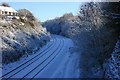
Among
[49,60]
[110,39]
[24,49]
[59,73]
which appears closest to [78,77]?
[59,73]

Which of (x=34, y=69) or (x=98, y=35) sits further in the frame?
(x=34, y=69)

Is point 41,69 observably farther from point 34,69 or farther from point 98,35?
point 98,35

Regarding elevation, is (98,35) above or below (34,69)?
above

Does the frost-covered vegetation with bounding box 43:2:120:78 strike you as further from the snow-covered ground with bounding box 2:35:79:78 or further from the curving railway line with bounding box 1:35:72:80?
the curving railway line with bounding box 1:35:72:80

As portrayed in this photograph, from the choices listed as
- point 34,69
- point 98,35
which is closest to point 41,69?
point 34,69

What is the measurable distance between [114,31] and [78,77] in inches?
230

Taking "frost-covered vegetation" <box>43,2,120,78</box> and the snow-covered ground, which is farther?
the snow-covered ground

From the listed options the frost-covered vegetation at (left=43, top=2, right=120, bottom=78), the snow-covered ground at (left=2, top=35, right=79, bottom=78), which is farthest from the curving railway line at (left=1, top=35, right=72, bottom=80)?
the frost-covered vegetation at (left=43, top=2, right=120, bottom=78)

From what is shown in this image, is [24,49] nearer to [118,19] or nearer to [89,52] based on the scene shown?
[89,52]

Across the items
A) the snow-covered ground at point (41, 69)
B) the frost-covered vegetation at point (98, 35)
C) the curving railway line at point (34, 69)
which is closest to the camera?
the frost-covered vegetation at point (98, 35)

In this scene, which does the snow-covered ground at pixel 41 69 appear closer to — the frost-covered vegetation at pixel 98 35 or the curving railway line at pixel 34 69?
the curving railway line at pixel 34 69

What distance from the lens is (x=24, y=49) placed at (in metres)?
41.2

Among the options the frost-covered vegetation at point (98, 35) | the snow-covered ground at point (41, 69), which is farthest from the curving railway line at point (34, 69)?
the frost-covered vegetation at point (98, 35)

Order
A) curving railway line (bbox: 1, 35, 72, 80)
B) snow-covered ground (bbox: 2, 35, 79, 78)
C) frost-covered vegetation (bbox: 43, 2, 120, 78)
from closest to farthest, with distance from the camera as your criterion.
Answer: frost-covered vegetation (bbox: 43, 2, 120, 78), curving railway line (bbox: 1, 35, 72, 80), snow-covered ground (bbox: 2, 35, 79, 78)
